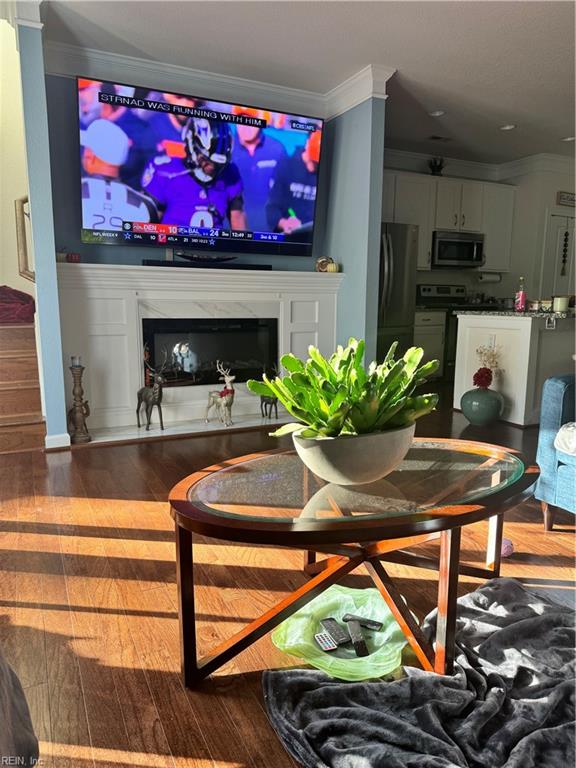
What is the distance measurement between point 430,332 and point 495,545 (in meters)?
A: 4.28

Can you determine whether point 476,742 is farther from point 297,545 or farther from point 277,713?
point 297,545

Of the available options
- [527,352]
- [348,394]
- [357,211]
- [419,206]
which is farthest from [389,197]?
[348,394]

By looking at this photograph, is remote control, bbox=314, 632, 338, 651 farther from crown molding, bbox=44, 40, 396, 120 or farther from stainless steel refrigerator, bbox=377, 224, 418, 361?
stainless steel refrigerator, bbox=377, 224, 418, 361

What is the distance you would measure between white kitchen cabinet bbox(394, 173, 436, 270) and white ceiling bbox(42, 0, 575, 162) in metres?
1.07

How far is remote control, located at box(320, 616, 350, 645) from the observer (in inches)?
58.0

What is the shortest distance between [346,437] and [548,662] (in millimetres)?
855

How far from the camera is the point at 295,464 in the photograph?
1535 millimetres

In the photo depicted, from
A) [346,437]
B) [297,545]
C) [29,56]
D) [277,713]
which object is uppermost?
[29,56]

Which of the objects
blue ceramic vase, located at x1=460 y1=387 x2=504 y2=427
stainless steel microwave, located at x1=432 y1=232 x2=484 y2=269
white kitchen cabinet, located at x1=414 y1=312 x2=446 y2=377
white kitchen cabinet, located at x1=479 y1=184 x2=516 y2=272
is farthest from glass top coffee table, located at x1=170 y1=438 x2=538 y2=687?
white kitchen cabinet, located at x1=479 y1=184 x2=516 y2=272

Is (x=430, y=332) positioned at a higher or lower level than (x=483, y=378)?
higher

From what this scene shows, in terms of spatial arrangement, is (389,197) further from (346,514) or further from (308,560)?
(346,514)

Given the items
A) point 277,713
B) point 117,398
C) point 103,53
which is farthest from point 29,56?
point 277,713

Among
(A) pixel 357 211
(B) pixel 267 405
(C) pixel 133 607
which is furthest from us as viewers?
(B) pixel 267 405

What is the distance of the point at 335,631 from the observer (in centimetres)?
151
